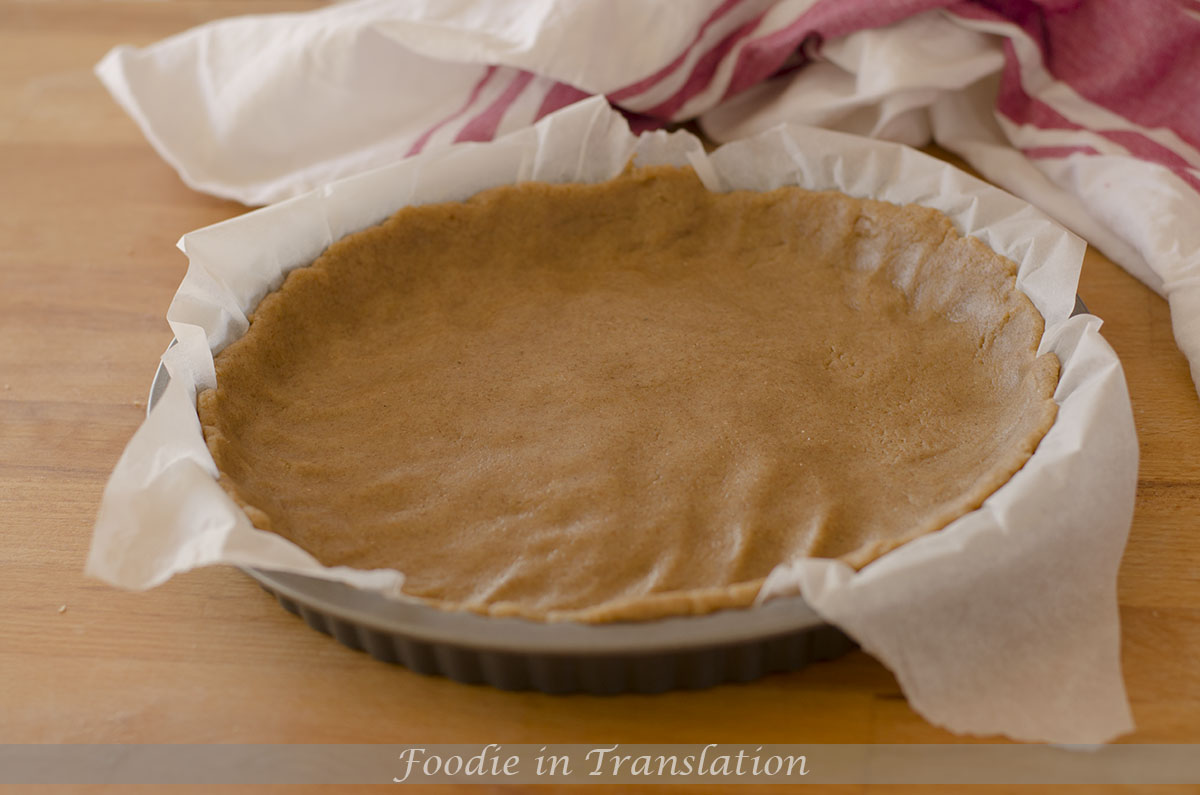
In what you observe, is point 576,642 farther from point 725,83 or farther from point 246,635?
point 725,83

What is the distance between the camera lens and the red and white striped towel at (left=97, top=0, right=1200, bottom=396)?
1428 millimetres

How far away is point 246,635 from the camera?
1.01m

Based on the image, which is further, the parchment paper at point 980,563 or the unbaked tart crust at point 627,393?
the unbaked tart crust at point 627,393

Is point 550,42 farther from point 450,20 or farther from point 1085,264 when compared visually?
point 1085,264

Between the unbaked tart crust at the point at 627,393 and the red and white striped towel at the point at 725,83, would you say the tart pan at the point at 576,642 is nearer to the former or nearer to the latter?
the unbaked tart crust at the point at 627,393

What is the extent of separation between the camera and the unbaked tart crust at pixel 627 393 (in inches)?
39.9

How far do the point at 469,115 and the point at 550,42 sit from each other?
0.17 m

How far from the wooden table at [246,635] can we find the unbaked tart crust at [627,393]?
95mm

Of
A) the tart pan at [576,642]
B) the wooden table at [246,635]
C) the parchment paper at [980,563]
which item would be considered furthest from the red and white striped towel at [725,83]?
the tart pan at [576,642]

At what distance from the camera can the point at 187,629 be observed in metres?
1.02

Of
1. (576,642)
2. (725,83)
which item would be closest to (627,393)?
(576,642)

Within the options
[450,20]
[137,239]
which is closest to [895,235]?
[450,20]

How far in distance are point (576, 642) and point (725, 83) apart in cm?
101

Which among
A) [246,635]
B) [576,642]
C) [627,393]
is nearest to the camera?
[576,642]
